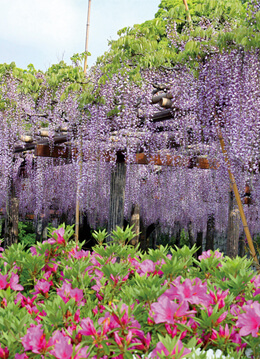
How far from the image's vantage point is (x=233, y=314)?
172cm

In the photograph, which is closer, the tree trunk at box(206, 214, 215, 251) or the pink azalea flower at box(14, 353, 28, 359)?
the pink azalea flower at box(14, 353, 28, 359)

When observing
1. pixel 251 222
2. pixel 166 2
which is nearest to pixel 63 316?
pixel 251 222

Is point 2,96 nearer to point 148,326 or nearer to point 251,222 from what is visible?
point 148,326

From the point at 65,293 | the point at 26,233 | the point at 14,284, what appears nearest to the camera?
the point at 65,293

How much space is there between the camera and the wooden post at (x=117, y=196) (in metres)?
7.14

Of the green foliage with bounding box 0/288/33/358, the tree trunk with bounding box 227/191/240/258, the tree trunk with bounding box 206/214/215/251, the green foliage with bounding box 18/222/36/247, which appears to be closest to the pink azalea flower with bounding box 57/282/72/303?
the green foliage with bounding box 0/288/33/358

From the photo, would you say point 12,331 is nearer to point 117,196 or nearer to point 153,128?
point 153,128

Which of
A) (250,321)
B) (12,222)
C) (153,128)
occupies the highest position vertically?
(153,128)

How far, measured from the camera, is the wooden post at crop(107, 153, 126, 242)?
7145 millimetres

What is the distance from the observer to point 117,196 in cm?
723

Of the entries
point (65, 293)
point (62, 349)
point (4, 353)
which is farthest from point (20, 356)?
point (65, 293)

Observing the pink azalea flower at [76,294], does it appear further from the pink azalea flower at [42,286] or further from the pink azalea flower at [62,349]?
the pink azalea flower at [62,349]

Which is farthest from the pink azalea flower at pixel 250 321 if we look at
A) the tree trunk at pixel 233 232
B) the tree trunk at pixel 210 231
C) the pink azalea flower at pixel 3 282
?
the tree trunk at pixel 210 231

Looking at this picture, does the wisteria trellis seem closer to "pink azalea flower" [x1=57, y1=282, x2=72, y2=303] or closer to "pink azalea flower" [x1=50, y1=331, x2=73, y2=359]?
"pink azalea flower" [x1=57, y1=282, x2=72, y2=303]
